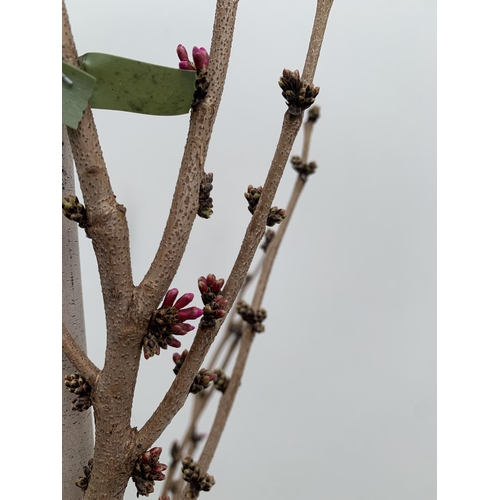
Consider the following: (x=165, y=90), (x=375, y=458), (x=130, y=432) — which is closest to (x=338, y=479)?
(x=375, y=458)

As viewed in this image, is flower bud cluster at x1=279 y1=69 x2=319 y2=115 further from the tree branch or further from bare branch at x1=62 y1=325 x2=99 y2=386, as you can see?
bare branch at x1=62 y1=325 x2=99 y2=386

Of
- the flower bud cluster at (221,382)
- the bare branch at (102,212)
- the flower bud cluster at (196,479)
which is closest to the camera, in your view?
the bare branch at (102,212)

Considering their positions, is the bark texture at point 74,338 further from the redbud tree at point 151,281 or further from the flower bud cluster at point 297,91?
the flower bud cluster at point 297,91

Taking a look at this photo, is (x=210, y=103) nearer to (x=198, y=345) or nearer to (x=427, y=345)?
(x=198, y=345)

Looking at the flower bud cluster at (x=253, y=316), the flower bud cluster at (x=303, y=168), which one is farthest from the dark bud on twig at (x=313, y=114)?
the flower bud cluster at (x=253, y=316)

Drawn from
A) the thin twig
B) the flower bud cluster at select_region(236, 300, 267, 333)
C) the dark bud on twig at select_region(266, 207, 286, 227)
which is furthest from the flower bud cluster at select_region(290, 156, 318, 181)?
the dark bud on twig at select_region(266, 207, 286, 227)

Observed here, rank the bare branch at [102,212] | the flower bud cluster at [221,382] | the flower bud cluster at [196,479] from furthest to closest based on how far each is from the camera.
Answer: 1. the flower bud cluster at [221,382]
2. the flower bud cluster at [196,479]
3. the bare branch at [102,212]
